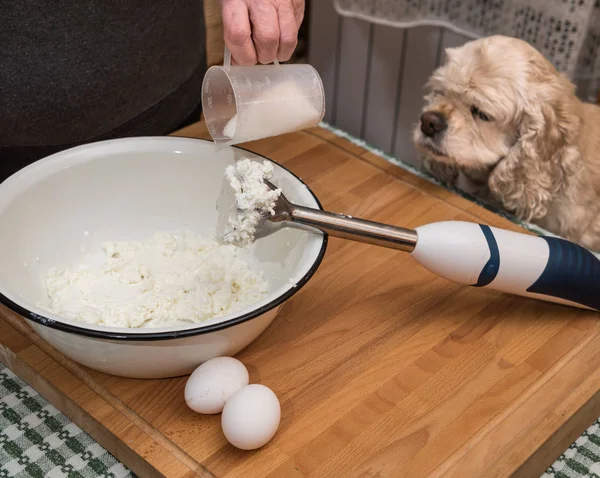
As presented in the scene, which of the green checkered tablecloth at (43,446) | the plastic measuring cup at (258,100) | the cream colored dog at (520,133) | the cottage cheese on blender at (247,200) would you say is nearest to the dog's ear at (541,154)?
the cream colored dog at (520,133)

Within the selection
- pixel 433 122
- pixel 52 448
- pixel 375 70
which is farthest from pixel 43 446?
pixel 375 70

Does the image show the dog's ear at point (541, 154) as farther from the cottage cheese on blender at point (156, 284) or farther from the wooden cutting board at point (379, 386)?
the cottage cheese on blender at point (156, 284)

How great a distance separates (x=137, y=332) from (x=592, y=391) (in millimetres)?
572

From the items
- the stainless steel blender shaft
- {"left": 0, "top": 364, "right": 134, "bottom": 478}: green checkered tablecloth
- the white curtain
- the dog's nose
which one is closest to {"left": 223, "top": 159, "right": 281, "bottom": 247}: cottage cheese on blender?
the stainless steel blender shaft

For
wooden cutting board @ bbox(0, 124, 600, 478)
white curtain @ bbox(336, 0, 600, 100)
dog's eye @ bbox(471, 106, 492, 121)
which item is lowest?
wooden cutting board @ bbox(0, 124, 600, 478)

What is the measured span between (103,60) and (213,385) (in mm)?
641

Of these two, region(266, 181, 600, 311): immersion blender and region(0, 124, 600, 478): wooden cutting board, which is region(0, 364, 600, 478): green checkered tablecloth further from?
region(266, 181, 600, 311): immersion blender

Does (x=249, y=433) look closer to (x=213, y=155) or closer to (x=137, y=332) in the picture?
(x=137, y=332)

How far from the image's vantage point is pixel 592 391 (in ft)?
2.90

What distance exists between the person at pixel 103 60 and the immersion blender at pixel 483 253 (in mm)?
226

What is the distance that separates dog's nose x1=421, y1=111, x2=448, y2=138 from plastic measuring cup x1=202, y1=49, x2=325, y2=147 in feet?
1.52

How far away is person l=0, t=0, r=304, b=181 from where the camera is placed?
925 mm

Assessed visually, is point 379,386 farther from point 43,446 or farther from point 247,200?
point 43,446

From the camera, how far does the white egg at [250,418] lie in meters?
0.74
